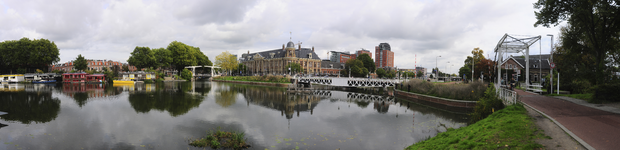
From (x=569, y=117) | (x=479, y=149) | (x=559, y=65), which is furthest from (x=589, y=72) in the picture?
(x=479, y=149)

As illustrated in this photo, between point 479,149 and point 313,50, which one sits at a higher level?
point 313,50

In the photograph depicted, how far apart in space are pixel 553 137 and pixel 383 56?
177 meters

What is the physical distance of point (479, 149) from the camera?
314 inches

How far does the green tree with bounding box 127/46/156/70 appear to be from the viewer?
242 feet

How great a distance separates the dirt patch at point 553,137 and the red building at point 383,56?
562 ft

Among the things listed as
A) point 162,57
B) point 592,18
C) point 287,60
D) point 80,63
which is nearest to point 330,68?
point 287,60

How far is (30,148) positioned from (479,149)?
54.1 feet

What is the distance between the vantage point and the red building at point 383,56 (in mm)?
178625

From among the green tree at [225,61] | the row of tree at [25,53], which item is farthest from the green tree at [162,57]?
the row of tree at [25,53]

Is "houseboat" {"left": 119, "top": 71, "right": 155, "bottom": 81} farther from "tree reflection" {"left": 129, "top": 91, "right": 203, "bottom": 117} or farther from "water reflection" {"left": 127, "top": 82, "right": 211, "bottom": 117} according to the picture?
"tree reflection" {"left": 129, "top": 91, "right": 203, "bottom": 117}

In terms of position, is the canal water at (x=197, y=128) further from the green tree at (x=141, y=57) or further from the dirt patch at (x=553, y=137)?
the green tree at (x=141, y=57)

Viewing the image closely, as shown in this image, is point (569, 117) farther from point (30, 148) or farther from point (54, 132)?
point (54, 132)

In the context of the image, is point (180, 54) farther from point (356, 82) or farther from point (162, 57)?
point (356, 82)

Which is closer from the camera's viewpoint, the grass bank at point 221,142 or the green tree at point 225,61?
the grass bank at point 221,142
